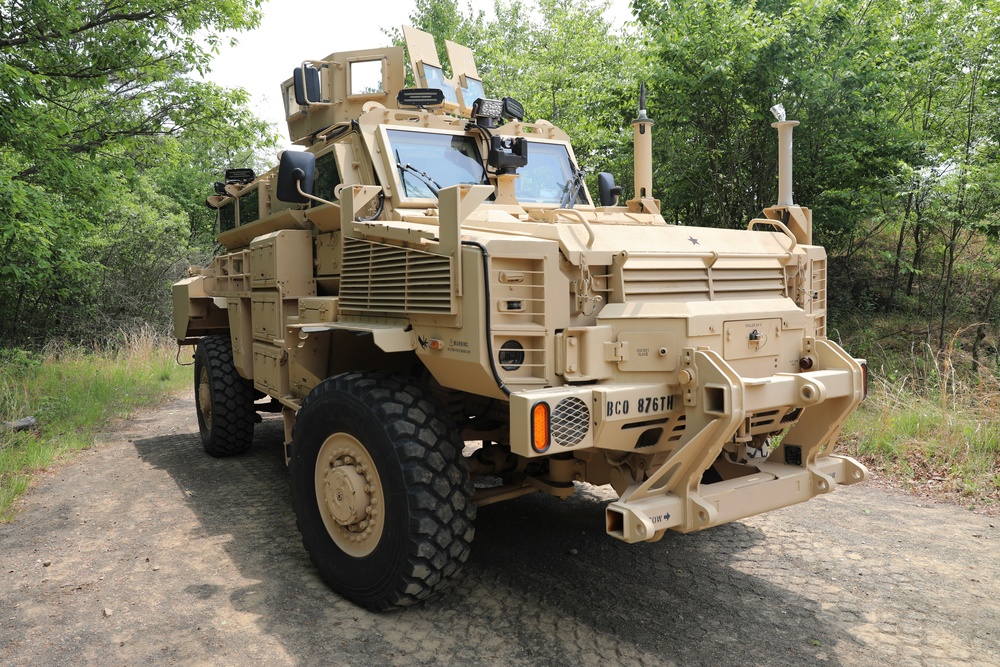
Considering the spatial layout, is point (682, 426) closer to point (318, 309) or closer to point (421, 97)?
point (318, 309)

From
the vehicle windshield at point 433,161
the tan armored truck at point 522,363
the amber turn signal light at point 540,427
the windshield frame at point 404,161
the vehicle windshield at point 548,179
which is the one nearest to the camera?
the amber turn signal light at point 540,427

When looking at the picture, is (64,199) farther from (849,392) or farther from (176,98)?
(849,392)

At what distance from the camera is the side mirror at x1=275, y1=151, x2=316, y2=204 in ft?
14.6

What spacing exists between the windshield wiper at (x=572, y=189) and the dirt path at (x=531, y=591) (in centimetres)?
208

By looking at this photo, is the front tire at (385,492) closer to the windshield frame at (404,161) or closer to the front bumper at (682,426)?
the front bumper at (682,426)

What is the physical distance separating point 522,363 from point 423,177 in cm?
186

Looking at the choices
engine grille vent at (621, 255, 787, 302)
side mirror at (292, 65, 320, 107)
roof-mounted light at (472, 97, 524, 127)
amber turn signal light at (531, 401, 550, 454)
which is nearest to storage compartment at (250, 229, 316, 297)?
side mirror at (292, 65, 320, 107)

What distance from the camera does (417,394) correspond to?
3705mm

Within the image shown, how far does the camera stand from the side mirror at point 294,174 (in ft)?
14.6

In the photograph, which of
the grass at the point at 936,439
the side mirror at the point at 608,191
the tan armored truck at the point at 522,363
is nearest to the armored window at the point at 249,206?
the tan armored truck at the point at 522,363

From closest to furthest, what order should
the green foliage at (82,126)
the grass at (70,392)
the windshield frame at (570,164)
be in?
the windshield frame at (570,164), the grass at (70,392), the green foliage at (82,126)

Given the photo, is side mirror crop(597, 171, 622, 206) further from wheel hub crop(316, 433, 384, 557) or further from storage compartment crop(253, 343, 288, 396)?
wheel hub crop(316, 433, 384, 557)

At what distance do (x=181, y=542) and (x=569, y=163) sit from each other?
3.56m

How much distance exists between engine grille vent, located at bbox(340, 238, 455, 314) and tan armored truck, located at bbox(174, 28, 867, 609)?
0.04 feet
